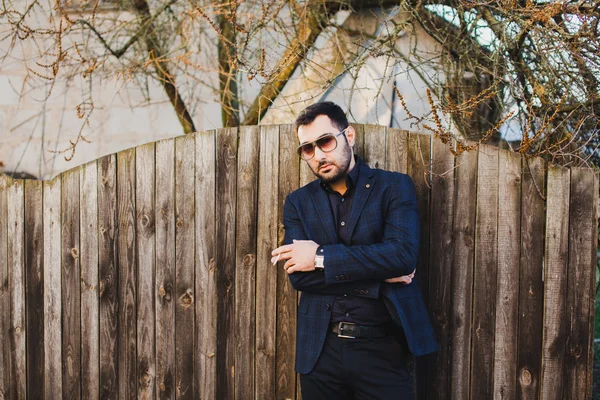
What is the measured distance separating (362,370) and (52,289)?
7.10 feet

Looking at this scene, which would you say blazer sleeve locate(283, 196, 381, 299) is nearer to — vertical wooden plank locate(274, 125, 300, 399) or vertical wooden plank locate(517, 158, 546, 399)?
vertical wooden plank locate(274, 125, 300, 399)

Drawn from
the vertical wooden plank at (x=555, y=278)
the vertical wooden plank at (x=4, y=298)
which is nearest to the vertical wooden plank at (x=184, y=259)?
the vertical wooden plank at (x=4, y=298)

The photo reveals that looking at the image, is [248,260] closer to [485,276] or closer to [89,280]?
[89,280]

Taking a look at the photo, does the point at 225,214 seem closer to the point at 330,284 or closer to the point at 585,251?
the point at 330,284

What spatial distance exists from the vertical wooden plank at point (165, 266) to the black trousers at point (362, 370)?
1.13 m

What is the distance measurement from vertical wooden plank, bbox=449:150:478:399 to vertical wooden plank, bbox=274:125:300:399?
87cm

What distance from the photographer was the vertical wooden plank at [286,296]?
9.86 ft

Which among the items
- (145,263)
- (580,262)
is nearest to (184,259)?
(145,263)

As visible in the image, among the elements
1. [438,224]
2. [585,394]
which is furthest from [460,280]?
[585,394]

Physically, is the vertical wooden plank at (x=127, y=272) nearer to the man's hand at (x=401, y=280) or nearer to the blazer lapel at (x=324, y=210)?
the blazer lapel at (x=324, y=210)

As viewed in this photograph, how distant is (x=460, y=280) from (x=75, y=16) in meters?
4.76

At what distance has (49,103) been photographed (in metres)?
5.57

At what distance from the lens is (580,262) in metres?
2.71

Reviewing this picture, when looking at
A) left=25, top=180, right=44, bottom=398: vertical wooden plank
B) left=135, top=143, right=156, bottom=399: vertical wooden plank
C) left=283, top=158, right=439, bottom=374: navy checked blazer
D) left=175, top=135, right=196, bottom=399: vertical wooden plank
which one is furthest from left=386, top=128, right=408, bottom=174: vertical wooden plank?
left=25, top=180, right=44, bottom=398: vertical wooden plank
